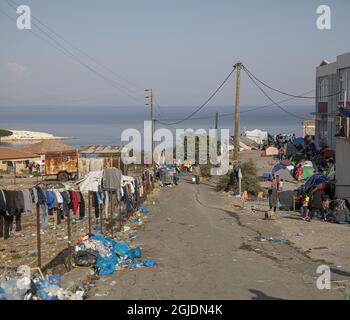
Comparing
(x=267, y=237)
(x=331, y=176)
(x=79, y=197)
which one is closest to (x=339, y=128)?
(x=331, y=176)

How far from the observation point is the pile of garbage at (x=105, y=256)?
34.6 feet

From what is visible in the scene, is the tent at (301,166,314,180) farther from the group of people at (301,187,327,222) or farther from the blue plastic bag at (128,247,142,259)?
the blue plastic bag at (128,247,142,259)

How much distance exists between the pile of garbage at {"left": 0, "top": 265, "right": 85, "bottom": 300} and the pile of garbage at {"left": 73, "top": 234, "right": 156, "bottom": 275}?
1644mm

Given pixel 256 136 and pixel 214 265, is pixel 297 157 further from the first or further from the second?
pixel 256 136

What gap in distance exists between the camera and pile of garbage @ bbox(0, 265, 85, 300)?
7.62m

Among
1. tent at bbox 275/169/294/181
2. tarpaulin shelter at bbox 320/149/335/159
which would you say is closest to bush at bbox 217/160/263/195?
tent at bbox 275/169/294/181

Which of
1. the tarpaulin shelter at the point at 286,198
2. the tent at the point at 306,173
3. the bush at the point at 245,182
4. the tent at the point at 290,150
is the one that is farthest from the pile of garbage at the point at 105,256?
the tent at the point at 290,150

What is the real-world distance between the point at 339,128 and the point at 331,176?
241cm

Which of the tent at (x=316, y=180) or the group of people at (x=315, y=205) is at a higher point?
the tent at (x=316, y=180)

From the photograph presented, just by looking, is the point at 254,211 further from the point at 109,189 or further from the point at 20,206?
the point at 20,206

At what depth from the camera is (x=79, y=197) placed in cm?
1292

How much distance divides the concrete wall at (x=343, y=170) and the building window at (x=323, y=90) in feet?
54.1

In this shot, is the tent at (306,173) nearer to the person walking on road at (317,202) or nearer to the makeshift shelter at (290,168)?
the makeshift shelter at (290,168)

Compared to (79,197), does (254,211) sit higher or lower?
lower
